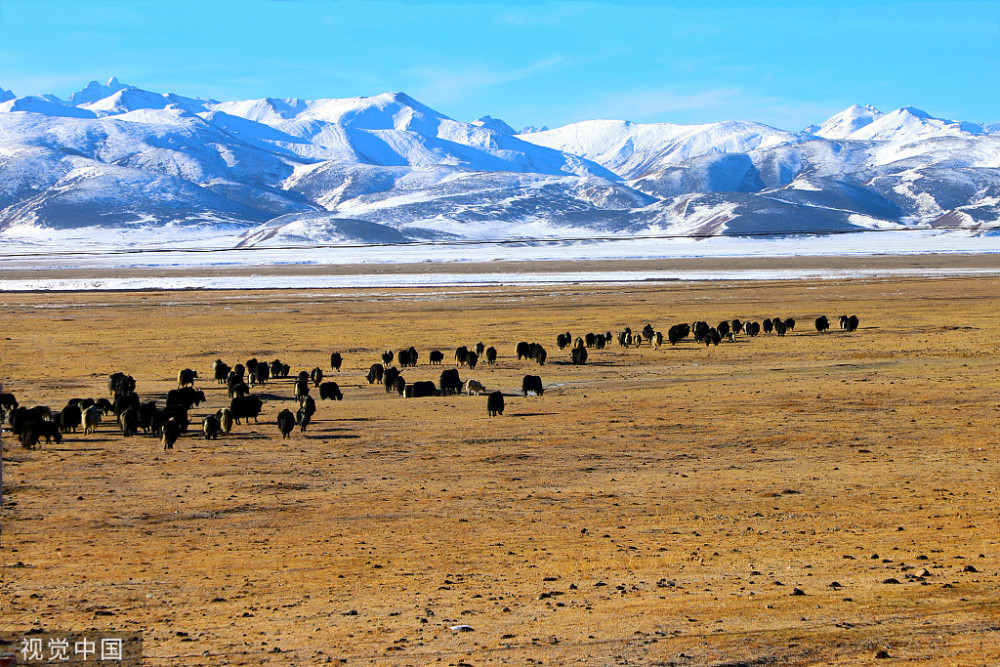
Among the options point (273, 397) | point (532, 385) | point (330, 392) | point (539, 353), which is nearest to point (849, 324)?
point (539, 353)

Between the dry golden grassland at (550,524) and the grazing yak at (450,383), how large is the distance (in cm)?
79

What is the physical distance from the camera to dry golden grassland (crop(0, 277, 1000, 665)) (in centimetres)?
935

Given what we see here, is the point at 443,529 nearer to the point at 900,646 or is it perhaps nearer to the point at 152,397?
the point at 900,646

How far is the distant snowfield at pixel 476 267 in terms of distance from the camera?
9006 cm

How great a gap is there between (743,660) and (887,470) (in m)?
8.99

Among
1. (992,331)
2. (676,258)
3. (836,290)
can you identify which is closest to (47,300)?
(836,290)

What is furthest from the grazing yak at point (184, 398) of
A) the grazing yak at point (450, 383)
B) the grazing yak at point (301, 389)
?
the grazing yak at point (450, 383)

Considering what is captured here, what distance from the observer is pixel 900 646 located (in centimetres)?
878

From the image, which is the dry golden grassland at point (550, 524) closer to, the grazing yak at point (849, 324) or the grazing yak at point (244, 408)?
the grazing yak at point (244, 408)

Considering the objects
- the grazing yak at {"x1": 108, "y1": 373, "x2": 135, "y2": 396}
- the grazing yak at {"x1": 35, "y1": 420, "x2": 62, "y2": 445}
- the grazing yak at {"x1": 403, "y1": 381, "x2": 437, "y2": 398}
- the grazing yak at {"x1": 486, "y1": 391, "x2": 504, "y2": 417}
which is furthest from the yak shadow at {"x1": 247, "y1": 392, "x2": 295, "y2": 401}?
the grazing yak at {"x1": 35, "y1": 420, "x2": 62, "y2": 445}

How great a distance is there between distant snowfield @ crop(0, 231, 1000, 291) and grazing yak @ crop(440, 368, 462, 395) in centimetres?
5580

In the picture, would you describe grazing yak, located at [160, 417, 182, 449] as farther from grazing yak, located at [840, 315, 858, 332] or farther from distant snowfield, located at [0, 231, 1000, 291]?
distant snowfield, located at [0, 231, 1000, 291]

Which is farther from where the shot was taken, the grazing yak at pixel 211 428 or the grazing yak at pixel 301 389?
the grazing yak at pixel 301 389

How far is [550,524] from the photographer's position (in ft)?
44.8
